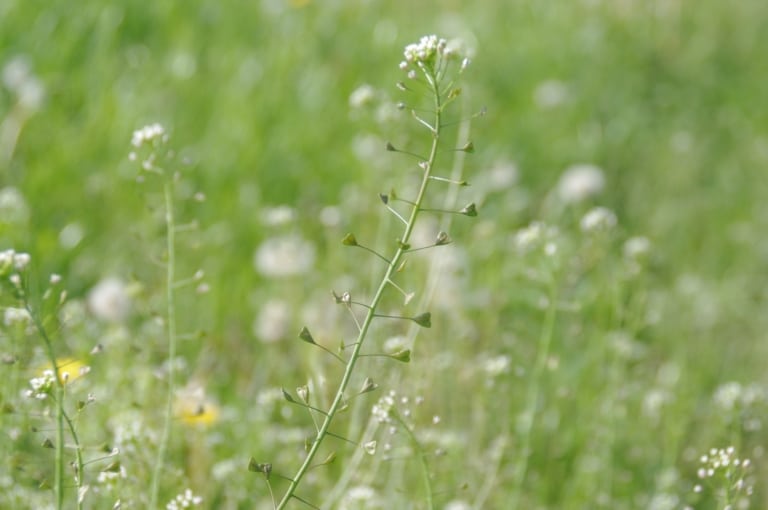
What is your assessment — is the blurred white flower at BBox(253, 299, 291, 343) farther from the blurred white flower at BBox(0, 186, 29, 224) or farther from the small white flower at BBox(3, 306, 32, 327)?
the small white flower at BBox(3, 306, 32, 327)

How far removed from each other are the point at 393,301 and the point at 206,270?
60cm

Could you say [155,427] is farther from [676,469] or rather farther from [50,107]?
[50,107]

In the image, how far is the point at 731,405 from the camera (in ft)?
7.25

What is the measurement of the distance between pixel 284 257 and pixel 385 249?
36cm

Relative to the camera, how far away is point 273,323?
129 inches

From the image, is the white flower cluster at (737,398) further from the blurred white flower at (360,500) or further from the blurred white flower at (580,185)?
the blurred white flower at (580,185)

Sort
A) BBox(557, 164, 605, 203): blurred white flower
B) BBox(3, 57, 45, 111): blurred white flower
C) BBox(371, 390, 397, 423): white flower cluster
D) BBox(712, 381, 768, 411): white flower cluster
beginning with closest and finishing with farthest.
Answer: BBox(371, 390, 397, 423): white flower cluster
BBox(712, 381, 768, 411): white flower cluster
BBox(3, 57, 45, 111): blurred white flower
BBox(557, 164, 605, 203): blurred white flower

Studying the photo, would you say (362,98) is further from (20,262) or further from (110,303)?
(20,262)

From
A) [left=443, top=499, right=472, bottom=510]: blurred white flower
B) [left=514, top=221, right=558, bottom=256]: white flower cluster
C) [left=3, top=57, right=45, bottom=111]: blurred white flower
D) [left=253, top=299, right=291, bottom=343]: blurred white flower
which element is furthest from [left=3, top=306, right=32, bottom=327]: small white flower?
[left=3, top=57, right=45, bottom=111]: blurred white flower

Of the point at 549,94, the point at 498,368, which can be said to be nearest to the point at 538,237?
the point at 498,368

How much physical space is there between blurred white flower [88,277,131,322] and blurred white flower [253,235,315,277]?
515mm

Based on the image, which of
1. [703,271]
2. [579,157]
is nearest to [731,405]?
[703,271]

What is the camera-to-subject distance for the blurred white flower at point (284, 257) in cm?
344

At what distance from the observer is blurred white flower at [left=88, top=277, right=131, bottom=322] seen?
10.2 ft
